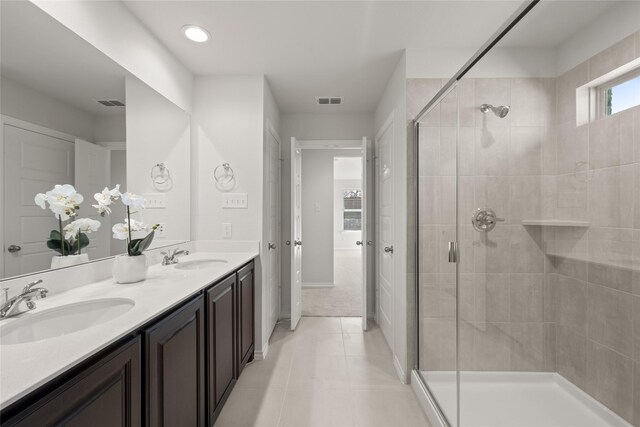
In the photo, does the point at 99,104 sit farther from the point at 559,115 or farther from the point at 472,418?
the point at 472,418

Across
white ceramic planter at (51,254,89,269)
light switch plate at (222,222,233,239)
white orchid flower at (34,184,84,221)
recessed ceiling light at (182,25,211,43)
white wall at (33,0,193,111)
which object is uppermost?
recessed ceiling light at (182,25,211,43)

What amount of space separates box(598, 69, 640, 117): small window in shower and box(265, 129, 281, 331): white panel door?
7.50 feet

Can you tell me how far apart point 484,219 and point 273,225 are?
2057mm

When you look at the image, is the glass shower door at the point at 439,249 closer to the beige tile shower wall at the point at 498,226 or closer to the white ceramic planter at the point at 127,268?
the beige tile shower wall at the point at 498,226

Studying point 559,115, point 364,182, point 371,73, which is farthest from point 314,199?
point 559,115

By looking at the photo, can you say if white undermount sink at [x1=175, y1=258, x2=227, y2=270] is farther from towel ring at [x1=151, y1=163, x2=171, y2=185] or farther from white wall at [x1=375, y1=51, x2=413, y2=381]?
A: white wall at [x1=375, y1=51, x2=413, y2=381]

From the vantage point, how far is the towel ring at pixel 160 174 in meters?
2.09

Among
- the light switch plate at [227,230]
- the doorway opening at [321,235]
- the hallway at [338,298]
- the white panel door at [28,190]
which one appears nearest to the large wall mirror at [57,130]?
the white panel door at [28,190]

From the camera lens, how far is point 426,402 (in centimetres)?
180

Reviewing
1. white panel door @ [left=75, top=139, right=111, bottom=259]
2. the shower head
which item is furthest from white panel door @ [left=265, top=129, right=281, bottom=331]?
the shower head

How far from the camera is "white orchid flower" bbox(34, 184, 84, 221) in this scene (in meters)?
1.20

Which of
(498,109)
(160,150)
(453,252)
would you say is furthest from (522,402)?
(160,150)

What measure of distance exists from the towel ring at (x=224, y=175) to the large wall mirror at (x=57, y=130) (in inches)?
23.2

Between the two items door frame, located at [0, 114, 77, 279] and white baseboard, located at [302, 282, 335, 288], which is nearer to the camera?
door frame, located at [0, 114, 77, 279]
